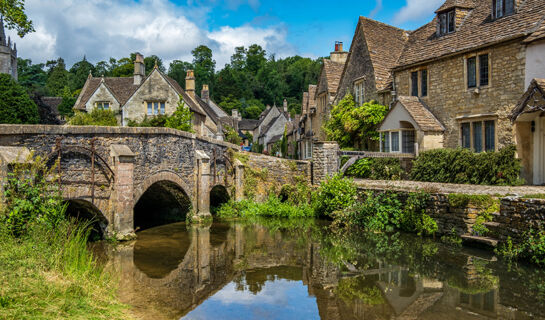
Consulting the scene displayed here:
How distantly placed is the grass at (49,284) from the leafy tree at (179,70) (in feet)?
265

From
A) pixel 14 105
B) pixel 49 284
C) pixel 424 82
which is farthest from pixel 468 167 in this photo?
pixel 14 105

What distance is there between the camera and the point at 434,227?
12.7 metres

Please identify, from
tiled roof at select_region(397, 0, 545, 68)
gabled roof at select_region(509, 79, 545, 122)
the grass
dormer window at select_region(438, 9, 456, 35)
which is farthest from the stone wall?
the grass

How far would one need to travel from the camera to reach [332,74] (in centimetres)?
2964

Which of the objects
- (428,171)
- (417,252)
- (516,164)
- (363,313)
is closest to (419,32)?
(428,171)

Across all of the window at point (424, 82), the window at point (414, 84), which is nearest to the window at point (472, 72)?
the window at point (424, 82)

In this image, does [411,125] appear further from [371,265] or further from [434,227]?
[371,265]

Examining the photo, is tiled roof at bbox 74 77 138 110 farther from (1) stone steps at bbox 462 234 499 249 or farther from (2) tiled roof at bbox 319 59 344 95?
(1) stone steps at bbox 462 234 499 249

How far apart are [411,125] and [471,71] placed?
3528 millimetres

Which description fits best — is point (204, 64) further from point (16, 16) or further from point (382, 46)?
point (16, 16)

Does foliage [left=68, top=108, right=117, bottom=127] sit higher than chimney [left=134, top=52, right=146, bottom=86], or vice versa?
chimney [left=134, top=52, right=146, bottom=86]

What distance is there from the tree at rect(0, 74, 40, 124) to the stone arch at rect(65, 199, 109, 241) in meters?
20.3

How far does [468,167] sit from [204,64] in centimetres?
9299

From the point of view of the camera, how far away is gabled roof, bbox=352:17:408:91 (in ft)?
76.5
